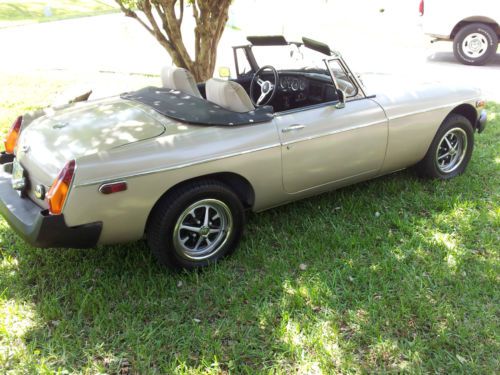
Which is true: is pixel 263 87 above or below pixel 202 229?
above

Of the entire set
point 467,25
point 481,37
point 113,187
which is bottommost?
point 481,37

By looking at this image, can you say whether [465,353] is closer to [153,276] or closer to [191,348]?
[191,348]

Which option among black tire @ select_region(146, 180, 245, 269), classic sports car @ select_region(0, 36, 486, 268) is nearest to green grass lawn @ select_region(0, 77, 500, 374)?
black tire @ select_region(146, 180, 245, 269)

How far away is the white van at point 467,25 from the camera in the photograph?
10.3 meters

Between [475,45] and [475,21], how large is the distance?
51 cm

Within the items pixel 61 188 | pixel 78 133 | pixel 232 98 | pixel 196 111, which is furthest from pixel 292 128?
pixel 61 188

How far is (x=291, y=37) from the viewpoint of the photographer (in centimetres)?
1550

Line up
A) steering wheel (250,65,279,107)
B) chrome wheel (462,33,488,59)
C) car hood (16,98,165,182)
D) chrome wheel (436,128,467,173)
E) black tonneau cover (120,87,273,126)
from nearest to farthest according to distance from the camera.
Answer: car hood (16,98,165,182)
black tonneau cover (120,87,273,126)
steering wheel (250,65,279,107)
chrome wheel (436,128,467,173)
chrome wheel (462,33,488,59)

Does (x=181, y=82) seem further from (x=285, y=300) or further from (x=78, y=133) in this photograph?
(x=285, y=300)

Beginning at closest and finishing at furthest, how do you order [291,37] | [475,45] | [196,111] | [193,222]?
[193,222] → [196,111] → [475,45] → [291,37]

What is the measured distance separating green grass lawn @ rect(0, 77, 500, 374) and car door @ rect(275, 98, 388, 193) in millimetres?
418

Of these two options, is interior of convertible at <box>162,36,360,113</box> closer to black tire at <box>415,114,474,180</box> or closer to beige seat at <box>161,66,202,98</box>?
beige seat at <box>161,66,202,98</box>

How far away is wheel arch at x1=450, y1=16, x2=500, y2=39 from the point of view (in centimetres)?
1038

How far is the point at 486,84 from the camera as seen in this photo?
29.4ft
